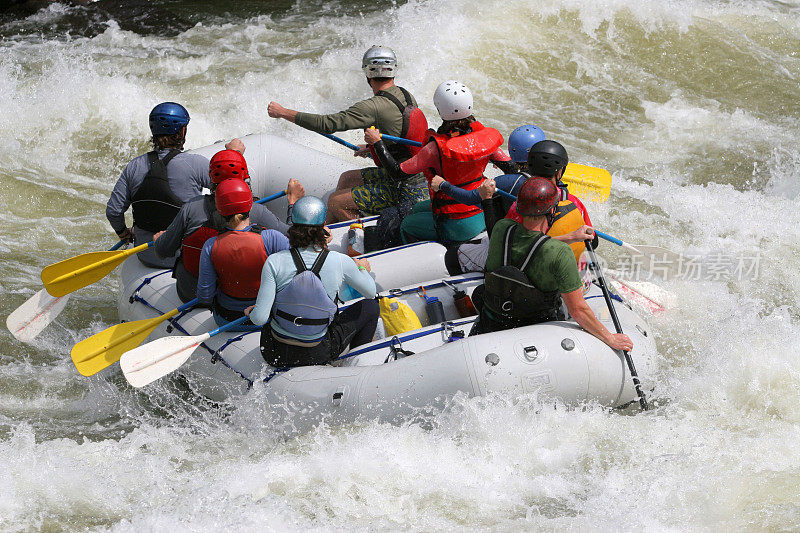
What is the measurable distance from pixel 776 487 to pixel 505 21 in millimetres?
8875

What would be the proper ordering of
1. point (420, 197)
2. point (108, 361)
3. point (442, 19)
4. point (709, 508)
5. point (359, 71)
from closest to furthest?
point (709, 508) < point (108, 361) < point (420, 197) < point (359, 71) < point (442, 19)

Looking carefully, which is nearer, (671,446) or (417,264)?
(671,446)

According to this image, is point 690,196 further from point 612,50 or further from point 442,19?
point 442,19

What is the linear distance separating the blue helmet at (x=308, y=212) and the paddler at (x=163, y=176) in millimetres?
1555

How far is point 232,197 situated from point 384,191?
200cm

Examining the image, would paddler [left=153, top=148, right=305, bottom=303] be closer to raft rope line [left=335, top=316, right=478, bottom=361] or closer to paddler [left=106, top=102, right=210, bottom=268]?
paddler [left=106, top=102, right=210, bottom=268]

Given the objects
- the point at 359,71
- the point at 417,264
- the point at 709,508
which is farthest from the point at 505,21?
the point at 709,508

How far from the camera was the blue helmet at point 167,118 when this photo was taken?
5.42m

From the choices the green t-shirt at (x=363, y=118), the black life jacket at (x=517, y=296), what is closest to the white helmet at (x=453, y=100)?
the green t-shirt at (x=363, y=118)

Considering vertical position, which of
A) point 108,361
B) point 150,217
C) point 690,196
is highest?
point 150,217

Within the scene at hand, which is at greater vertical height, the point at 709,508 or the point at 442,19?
the point at 442,19

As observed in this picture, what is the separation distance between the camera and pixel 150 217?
18.7 feet

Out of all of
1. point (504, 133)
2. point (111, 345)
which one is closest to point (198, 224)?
point (111, 345)

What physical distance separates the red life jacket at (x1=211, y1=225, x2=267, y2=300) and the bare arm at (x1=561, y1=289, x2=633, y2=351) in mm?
1701
